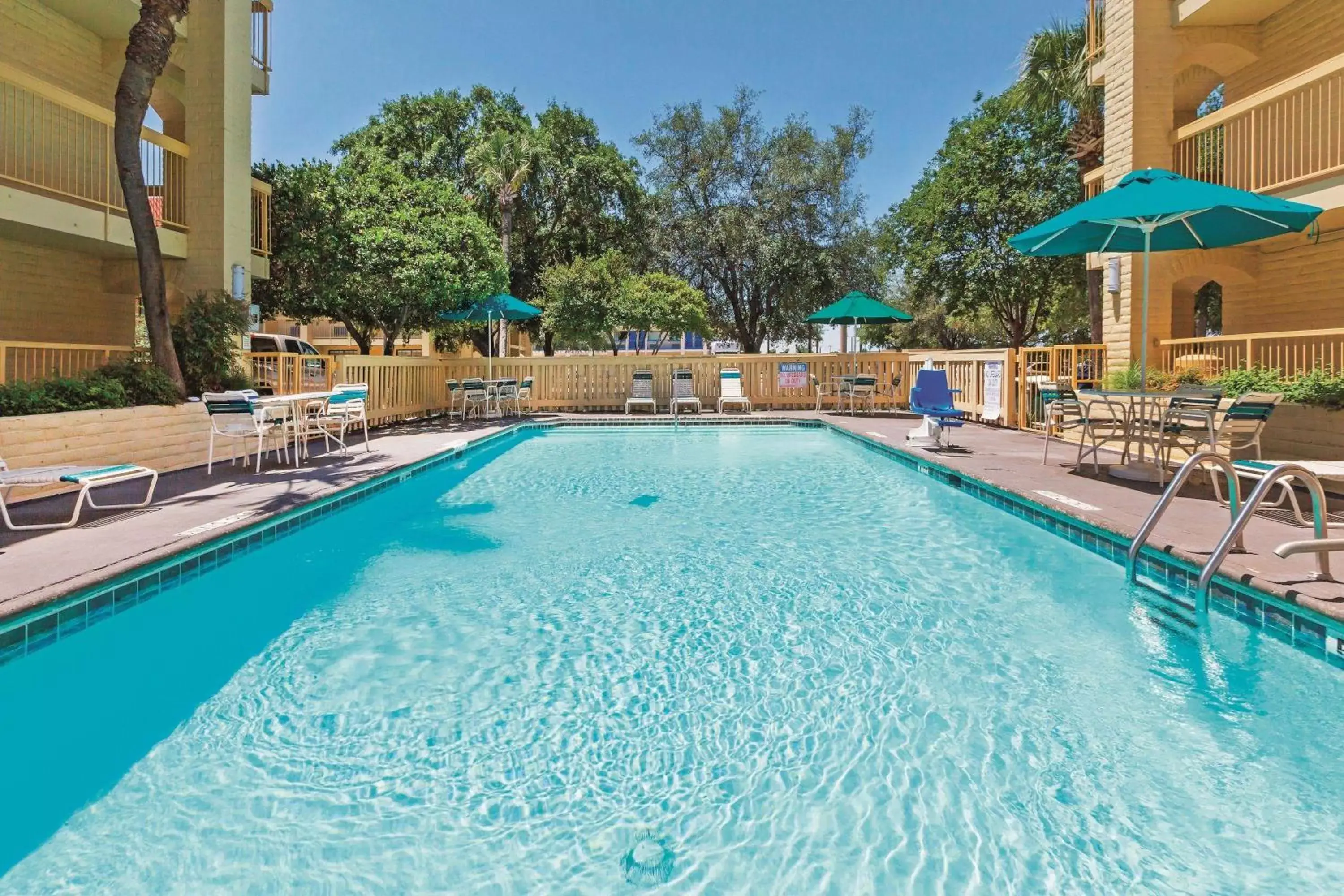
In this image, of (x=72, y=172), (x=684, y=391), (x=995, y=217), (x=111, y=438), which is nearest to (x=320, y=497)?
(x=111, y=438)

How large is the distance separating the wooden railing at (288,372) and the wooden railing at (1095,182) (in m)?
11.9

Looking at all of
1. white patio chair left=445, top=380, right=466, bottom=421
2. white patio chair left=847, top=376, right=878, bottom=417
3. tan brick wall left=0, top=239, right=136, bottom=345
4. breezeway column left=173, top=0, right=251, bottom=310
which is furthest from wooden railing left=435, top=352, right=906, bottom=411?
tan brick wall left=0, top=239, right=136, bottom=345

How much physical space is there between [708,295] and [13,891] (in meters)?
22.5

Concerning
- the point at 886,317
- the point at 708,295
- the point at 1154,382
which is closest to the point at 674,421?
the point at 886,317

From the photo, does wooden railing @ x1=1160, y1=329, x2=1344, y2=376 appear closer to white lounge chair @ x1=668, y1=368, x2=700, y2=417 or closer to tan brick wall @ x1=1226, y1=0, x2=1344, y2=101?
tan brick wall @ x1=1226, y1=0, x2=1344, y2=101

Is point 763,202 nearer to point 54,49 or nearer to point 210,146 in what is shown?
point 210,146

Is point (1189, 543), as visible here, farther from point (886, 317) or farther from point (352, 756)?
point (886, 317)

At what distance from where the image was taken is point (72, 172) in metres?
10.0

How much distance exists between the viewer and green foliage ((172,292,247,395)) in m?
9.09

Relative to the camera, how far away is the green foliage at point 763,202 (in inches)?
840

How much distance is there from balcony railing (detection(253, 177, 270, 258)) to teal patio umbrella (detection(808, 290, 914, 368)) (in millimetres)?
9831

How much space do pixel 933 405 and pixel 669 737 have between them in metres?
7.91

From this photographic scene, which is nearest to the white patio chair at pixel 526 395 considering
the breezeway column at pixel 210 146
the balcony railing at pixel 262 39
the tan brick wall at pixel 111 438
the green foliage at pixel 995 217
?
the breezeway column at pixel 210 146

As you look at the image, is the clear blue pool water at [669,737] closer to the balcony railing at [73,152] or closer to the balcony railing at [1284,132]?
the balcony railing at [1284,132]
